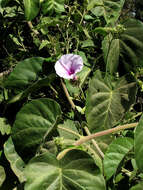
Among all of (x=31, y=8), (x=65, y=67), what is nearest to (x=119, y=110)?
(x=65, y=67)

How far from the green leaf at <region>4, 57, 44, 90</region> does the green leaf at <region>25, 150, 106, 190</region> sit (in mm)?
388

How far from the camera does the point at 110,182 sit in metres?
0.92

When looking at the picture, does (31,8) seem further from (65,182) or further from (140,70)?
(65,182)

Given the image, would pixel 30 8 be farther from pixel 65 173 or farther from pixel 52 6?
pixel 65 173

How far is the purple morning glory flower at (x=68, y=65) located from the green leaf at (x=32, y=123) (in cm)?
13

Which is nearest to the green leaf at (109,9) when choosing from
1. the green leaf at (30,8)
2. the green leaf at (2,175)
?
the green leaf at (30,8)

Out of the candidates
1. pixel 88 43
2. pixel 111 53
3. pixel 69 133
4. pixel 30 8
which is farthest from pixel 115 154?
pixel 30 8

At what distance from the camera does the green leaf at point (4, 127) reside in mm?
1176

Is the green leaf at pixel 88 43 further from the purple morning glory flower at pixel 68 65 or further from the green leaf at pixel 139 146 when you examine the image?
the green leaf at pixel 139 146

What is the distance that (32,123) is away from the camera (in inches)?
37.0

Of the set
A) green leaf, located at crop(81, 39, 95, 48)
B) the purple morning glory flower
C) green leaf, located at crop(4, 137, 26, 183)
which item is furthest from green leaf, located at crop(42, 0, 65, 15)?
green leaf, located at crop(4, 137, 26, 183)

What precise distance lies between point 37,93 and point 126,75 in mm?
417

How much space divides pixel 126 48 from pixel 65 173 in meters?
0.59

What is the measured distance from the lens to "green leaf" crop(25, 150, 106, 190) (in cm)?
79
